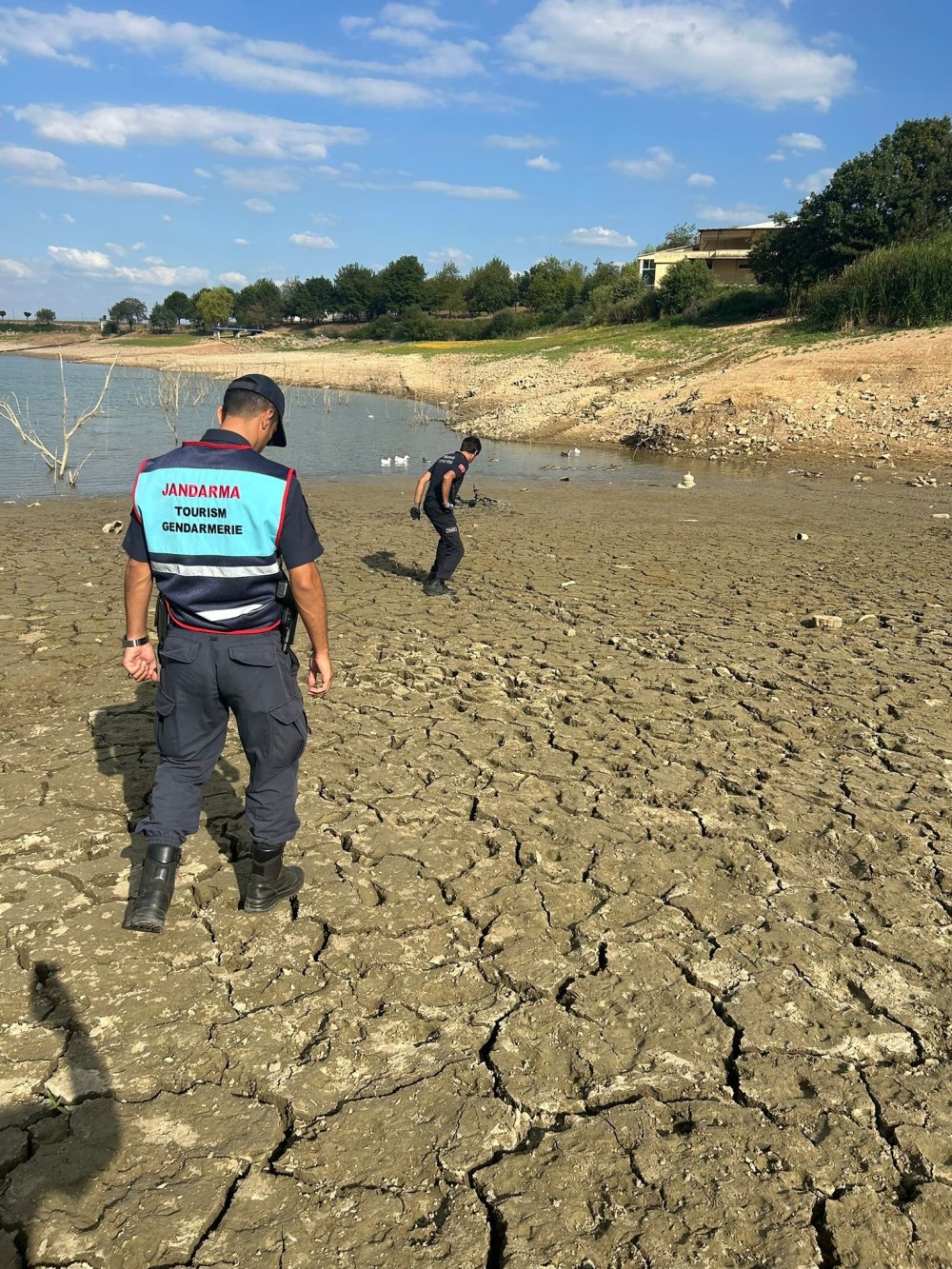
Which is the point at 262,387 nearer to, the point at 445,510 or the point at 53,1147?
the point at 53,1147

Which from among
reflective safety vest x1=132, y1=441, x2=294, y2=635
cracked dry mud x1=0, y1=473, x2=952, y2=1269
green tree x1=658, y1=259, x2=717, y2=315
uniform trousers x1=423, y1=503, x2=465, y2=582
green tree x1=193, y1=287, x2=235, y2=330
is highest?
green tree x1=193, y1=287, x2=235, y2=330

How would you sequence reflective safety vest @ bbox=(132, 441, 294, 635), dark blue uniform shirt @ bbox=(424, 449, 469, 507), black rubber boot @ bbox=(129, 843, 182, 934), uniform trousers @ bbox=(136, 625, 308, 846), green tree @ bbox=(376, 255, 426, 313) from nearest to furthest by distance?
reflective safety vest @ bbox=(132, 441, 294, 635), uniform trousers @ bbox=(136, 625, 308, 846), black rubber boot @ bbox=(129, 843, 182, 934), dark blue uniform shirt @ bbox=(424, 449, 469, 507), green tree @ bbox=(376, 255, 426, 313)

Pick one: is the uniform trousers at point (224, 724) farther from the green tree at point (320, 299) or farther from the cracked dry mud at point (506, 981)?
the green tree at point (320, 299)

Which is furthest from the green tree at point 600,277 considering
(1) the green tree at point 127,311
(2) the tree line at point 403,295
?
(1) the green tree at point 127,311

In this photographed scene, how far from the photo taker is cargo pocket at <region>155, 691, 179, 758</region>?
3236mm

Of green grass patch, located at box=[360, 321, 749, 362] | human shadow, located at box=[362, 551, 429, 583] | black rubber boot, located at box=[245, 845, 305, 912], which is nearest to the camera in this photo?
black rubber boot, located at box=[245, 845, 305, 912]

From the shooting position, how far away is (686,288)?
41.3m

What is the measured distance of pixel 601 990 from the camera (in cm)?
319

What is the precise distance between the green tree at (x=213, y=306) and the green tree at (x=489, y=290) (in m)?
37.2

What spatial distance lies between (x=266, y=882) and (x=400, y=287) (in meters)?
95.4

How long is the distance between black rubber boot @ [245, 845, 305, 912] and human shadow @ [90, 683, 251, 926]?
454 millimetres

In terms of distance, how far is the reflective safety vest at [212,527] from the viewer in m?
3.03

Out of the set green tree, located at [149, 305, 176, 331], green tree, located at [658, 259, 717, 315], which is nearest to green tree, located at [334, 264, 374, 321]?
green tree, located at [149, 305, 176, 331]

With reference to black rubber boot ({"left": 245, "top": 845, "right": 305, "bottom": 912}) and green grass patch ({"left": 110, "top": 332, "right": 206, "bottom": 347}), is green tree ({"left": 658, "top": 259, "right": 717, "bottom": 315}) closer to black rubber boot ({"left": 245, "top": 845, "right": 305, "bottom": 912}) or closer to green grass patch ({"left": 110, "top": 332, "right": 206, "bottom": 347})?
black rubber boot ({"left": 245, "top": 845, "right": 305, "bottom": 912})
